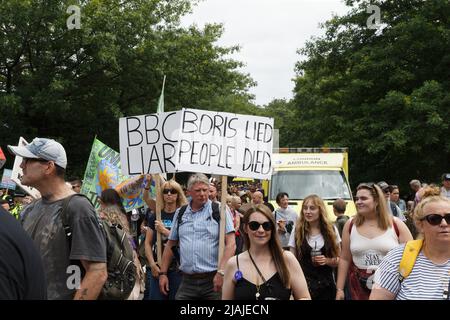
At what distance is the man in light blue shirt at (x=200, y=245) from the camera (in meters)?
6.39

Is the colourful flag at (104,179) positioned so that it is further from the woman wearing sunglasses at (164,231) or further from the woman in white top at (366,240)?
the woman in white top at (366,240)

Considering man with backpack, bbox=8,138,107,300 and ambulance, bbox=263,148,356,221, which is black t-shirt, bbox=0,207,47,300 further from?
ambulance, bbox=263,148,356,221

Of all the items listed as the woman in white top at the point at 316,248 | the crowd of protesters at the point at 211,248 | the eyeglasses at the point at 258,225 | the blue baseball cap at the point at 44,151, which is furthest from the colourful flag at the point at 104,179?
the blue baseball cap at the point at 44,151

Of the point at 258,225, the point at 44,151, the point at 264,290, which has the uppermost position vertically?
Answer: the point at 44,151

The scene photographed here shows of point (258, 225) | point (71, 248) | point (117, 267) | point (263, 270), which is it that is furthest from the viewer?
point (258, 225)

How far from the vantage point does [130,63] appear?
26.8 meters

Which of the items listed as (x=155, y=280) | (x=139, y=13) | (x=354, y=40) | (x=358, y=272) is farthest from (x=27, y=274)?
(x=354, y=40)

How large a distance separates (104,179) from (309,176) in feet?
18.9

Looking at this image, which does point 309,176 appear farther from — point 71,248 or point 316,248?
point 71,248

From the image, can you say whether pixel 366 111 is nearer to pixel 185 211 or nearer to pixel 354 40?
pixel 354 40

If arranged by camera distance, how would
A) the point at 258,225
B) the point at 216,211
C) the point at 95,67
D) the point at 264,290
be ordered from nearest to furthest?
1. the point at 264,290
2. the point at 258,225
3. the point at 216,211
4. the point at 95,67

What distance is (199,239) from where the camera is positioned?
6.52 meters

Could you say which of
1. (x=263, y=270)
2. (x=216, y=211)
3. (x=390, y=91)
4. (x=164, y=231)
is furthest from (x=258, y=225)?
(x=390, y=91)

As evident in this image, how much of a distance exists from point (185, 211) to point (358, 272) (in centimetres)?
174
